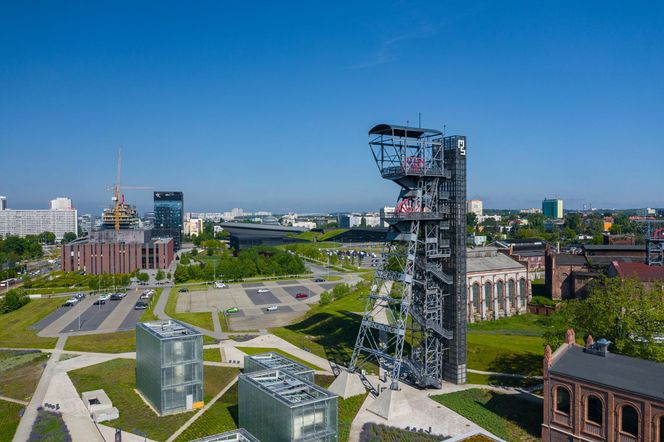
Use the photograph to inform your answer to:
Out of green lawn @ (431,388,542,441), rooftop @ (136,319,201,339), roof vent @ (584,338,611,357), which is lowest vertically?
green lawn @ (431,388,542,441)

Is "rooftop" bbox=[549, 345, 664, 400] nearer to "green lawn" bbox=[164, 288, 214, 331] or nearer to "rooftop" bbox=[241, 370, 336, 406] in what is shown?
"rooftop" bbox=[241, 370, 336, 406]

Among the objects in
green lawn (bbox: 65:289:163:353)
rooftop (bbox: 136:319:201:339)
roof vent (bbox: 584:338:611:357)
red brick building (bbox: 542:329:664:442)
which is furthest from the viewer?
green lawn (bbox: 65:289:163:353)

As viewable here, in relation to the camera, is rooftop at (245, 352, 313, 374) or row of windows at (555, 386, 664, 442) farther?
rooftop at (245, 352, 313, 374)

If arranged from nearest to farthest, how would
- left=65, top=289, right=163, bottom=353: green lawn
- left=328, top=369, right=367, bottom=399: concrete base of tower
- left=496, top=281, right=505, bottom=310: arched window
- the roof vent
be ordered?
the roof vent → left=328, top=369, right=367, bottom=399: concrete base of tower → left=65, top=289, right=163, bottom=353: green lawn → left=496, top=281, right=505, bottom=310: arched window

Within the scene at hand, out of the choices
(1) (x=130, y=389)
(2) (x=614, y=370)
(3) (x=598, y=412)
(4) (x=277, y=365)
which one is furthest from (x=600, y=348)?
(1) (x=130, y=389)

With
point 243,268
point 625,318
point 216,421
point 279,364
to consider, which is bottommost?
point 216,421

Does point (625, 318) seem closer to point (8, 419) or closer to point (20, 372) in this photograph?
point (8, 419)

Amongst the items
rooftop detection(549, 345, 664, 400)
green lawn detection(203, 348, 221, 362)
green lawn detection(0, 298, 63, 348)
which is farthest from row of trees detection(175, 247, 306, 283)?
rooftop detection(549, 345, 664, 400)

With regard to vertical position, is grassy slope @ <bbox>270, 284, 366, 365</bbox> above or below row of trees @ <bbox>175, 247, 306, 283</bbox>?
below
